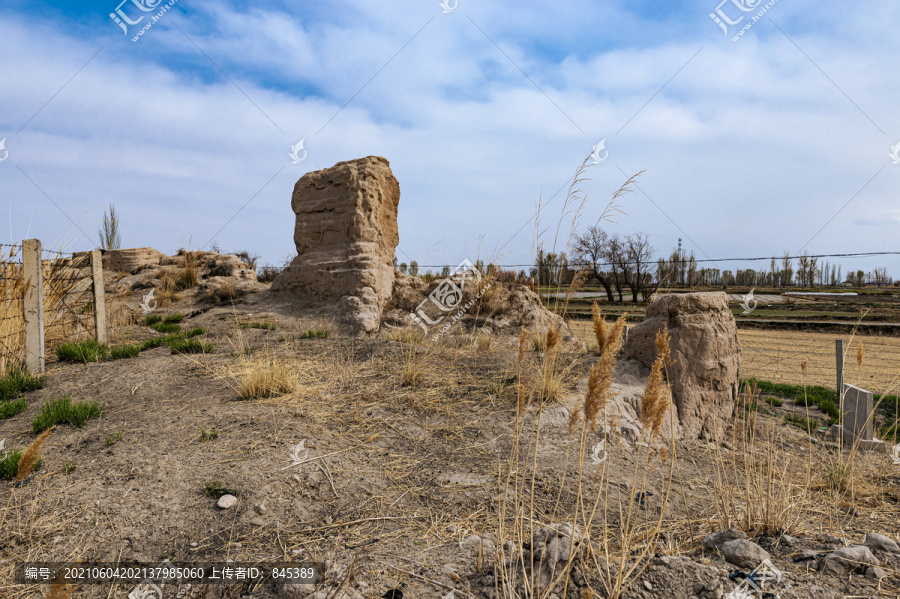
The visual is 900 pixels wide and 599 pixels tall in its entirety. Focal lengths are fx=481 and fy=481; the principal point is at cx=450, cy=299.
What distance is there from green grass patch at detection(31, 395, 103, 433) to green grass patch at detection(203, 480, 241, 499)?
5.74ft

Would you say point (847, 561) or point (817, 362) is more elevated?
point (847, 561)

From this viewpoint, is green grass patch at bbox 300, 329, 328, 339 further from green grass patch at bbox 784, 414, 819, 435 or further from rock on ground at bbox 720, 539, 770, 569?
green grass patch at bbox 784, 414, 819, 435

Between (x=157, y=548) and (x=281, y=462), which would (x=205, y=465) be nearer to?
(x=281, y=462)

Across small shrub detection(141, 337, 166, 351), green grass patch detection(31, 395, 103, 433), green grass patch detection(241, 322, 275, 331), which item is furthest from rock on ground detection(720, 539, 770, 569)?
small shrub detection(141, 337, 166, 351)

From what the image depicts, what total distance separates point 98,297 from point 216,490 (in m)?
5.28

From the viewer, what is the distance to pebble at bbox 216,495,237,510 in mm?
2654

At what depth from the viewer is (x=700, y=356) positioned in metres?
5.03

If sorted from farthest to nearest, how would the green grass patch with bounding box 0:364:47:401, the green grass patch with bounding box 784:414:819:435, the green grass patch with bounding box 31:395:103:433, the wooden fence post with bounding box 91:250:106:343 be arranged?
1. the wooden fence post with bounding box 91:250:106:343
2. the green grass patch with bounding box 784:414:819:435
3. the green grass patch with bounding box 0:364:47:401
4. the green grass patch with bounding box 31:395:103:433

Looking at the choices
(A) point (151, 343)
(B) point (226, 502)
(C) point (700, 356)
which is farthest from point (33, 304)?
(C) point (700, 356)

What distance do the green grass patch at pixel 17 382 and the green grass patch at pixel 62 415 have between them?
1160mm

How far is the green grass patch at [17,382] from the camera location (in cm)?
462

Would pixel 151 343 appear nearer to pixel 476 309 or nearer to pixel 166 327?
pixel 166 327

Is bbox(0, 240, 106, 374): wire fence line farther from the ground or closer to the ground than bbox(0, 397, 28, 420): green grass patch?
farther from the ground

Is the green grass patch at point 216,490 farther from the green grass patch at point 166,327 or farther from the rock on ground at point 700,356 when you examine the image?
the green grass patch at point 166,327
